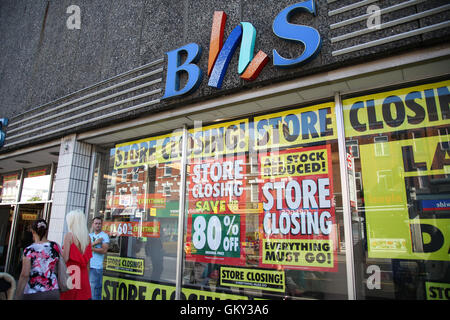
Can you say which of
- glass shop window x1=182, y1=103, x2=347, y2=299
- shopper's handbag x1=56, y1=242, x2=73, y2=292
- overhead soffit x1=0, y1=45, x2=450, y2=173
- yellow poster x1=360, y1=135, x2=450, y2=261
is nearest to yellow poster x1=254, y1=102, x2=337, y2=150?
glass shop window x1=182, y1=103, x2=347, y2=299

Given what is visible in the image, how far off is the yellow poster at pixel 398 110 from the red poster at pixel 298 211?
0.52 meters

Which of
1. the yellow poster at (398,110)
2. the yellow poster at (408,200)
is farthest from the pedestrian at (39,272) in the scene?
the yellow poster at (398,110)

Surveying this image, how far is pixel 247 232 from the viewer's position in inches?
→ 154

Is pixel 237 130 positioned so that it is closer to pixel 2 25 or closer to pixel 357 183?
pixel 357 183

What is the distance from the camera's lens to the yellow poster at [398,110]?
314 cm

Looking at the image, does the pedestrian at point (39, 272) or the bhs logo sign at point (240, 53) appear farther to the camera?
the bhs logo sign at point (240, 53)

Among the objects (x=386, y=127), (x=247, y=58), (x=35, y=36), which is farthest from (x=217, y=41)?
(x=35, y=36)

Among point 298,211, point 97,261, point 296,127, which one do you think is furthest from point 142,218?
point 296,127

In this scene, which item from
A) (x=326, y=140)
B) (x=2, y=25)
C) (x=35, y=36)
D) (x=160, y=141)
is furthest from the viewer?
(x=2, y=25)

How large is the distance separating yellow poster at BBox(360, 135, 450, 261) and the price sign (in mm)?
1645

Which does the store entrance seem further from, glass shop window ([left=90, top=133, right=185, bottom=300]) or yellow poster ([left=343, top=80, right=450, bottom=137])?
yellow poster ([left=343, top=80, right=450, bottom=137])

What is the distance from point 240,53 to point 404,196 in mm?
2617

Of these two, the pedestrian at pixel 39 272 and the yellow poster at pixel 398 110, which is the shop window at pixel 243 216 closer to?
the yellow poster at pixel 398 110
